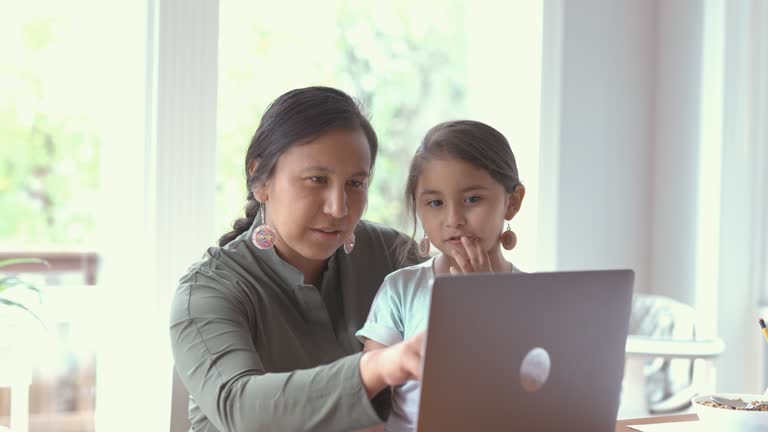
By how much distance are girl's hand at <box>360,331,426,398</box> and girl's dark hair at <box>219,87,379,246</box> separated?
0.52 meters

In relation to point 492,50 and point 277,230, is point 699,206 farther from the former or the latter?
point 277,230

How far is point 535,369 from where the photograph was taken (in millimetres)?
1002

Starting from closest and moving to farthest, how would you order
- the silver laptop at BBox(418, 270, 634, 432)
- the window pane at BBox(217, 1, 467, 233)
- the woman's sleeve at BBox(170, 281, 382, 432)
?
the silver laptop at BBox(418, 270, 634, 432)
the woman's sleeve at BBox(170, 281, 382, 432)
the window pane at BBox(217, 1, 467, 233)

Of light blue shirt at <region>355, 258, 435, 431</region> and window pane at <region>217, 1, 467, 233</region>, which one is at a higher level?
window pane at <region>217, 1, 467, 233</region>

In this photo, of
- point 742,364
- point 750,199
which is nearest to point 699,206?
point 750,199

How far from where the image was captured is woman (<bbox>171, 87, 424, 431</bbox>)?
1204mm

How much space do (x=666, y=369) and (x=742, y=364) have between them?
0.49 meters

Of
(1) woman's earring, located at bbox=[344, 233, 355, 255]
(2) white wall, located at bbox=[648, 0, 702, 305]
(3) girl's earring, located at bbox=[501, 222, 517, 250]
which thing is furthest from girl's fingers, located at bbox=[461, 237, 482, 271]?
(2) white wall, located at bbox=[648, 0, 702, 305]

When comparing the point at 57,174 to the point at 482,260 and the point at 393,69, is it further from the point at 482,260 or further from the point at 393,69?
the point at 482,260

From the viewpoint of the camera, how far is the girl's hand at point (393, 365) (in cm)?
94

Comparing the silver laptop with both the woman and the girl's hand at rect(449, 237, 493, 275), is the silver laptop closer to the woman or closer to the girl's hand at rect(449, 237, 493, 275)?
the woman

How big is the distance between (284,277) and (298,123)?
0.28 m

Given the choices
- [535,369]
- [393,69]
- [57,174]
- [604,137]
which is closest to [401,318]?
[535,369]

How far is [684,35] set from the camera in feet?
11.7
